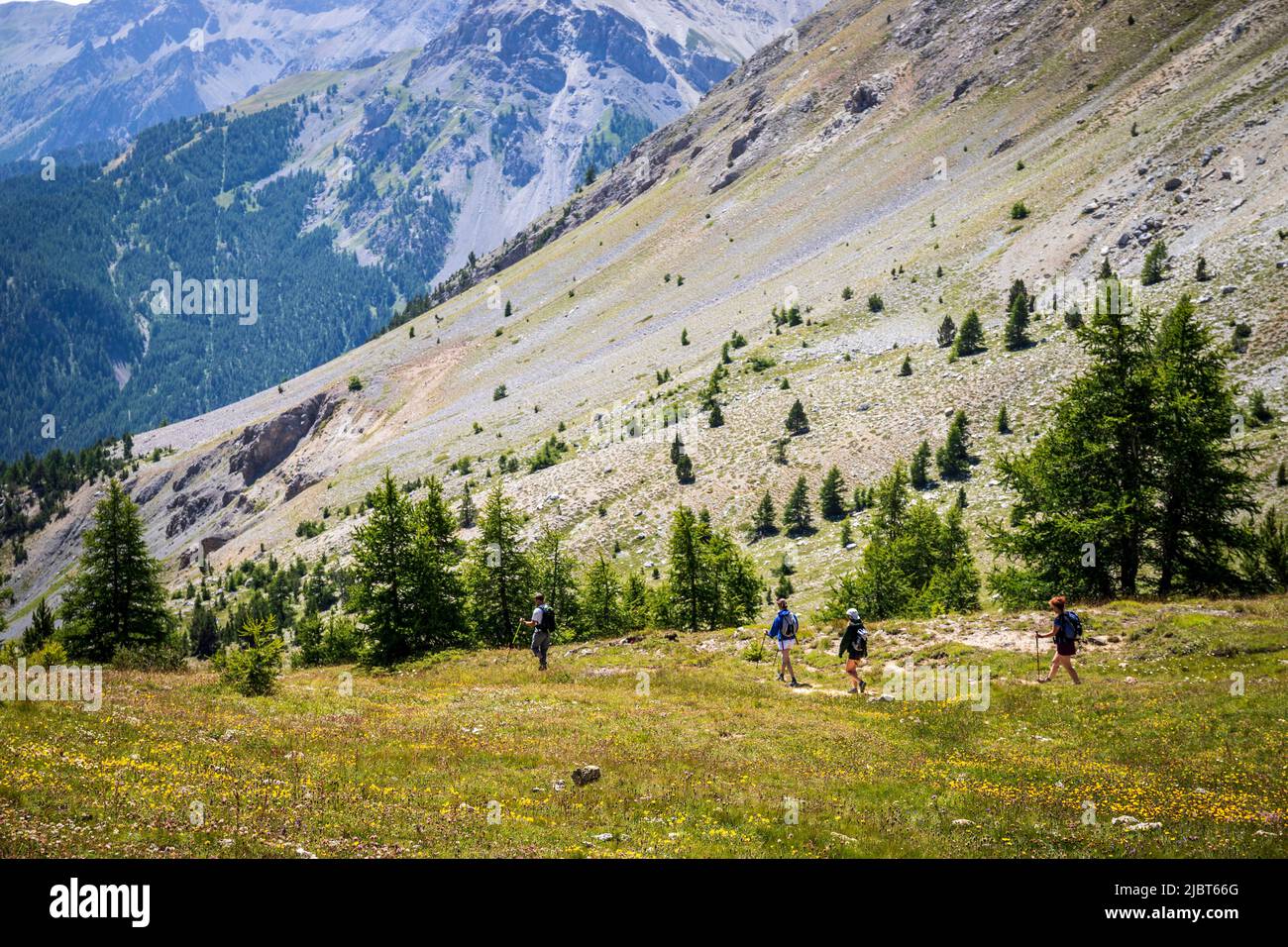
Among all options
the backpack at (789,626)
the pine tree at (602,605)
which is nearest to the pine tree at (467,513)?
the pine tree at (602,605)

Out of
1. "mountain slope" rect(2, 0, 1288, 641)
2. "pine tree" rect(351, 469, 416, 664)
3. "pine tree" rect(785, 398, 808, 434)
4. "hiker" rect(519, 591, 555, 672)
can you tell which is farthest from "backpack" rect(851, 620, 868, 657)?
"pine tree" rect(785, 398, 808, 434)

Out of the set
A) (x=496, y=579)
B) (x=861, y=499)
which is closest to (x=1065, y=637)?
(x=496, y=579)

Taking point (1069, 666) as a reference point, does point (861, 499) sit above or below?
above

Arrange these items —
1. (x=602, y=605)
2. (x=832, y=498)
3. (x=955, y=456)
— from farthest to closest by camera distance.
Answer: (x=832, y=498) → (x=955, y=456) → (x=602, y=605)

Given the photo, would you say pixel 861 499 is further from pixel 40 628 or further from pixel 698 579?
pixel 40 628

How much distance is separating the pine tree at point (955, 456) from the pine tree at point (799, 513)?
11.0 metres

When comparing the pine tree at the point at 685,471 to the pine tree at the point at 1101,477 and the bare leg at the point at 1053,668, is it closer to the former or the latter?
the pine tree at the point at 1101,477

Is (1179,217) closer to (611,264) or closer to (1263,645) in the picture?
(1263,645)

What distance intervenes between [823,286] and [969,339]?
3440cm

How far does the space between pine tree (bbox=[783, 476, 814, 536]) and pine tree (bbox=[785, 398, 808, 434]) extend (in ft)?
39.2

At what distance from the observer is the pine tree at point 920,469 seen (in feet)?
217

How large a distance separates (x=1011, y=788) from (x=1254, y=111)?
9647cm

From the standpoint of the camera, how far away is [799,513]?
69.8m

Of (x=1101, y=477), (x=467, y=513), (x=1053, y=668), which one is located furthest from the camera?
(x=467, y=513)
